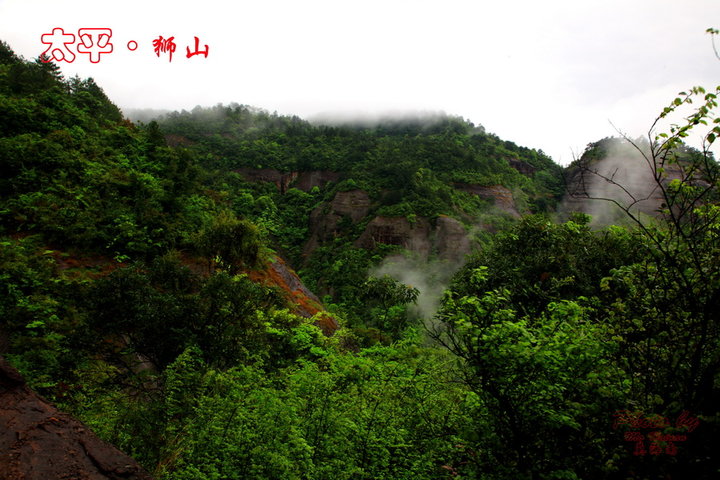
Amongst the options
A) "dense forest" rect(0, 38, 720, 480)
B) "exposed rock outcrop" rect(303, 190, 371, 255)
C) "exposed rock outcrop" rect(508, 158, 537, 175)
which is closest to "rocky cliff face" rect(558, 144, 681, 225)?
"exposed rock outcrop" rect(508, 158, 537, 175)

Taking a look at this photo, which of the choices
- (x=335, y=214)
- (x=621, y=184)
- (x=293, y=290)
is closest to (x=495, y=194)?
(x=621, y=184)

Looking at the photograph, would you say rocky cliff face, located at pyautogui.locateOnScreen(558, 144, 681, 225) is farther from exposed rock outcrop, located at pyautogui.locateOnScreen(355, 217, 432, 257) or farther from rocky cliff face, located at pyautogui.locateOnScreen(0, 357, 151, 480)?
rocky cliff face, located at pyautogui.locateOnScreen(0, 357, 151, 480)

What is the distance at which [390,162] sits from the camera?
214ft

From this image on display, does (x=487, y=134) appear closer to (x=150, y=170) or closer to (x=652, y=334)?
(x=150, y=170)

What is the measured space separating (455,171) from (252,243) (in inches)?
2199

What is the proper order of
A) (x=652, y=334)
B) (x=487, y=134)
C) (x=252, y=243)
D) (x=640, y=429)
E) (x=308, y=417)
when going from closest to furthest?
(x=640, y=429) < (x=652, y=334) < (x=308, y=417) < (x=252, y=243) < (x=487, y=134)

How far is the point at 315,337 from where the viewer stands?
13227mm

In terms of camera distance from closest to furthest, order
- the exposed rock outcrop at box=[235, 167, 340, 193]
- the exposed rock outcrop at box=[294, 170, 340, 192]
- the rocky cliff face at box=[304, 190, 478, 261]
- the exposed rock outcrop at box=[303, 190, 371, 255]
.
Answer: the rocky cliff face at box=[304, 190, 478, 261], the exposed rock outcrop at box=[303, 190, 371, 255], the exposed rock outcrop at box=[294, 170, 340, 192], the exposed rock outcrop at box=[235, 167, 340, 193]

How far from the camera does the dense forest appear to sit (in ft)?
12.3

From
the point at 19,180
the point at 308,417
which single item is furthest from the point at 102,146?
the point at 308,417

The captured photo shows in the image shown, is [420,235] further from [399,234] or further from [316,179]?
[316,179]

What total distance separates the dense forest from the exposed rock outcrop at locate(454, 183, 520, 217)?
3991 cm

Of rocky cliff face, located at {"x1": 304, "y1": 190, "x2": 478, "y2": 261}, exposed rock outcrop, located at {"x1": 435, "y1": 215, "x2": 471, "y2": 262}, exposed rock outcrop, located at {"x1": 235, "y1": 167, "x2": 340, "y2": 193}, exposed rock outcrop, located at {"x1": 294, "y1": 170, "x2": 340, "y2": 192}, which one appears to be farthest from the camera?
exposed rock outcrop, located at {"x1": 235, "y1": 167, "x2": 340, "y2": 193}

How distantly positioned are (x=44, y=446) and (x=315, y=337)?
9.63 metres
